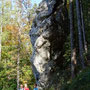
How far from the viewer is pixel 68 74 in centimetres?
1381

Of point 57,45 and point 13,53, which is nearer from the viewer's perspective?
point 57,45

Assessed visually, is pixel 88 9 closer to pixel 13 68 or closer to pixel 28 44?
pixel 28 44

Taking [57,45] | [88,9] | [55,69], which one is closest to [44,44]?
[57,45]

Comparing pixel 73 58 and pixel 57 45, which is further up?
pixel 57 45

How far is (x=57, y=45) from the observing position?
1652cm

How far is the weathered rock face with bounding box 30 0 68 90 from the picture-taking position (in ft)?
49.9

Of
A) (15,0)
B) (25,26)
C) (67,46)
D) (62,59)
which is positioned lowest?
(62,59)

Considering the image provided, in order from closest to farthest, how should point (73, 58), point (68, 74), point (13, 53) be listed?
point (73, 58), point (68, 74), point (13, 53)

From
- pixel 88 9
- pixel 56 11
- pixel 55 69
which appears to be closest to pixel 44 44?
pixel 55 69

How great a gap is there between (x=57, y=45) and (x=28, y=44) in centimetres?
652

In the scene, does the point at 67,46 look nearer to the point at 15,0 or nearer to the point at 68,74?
the point at 68,74

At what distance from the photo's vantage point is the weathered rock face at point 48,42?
15219mm

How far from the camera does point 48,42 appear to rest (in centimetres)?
1595

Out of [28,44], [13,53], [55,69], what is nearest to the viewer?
[55,69]
